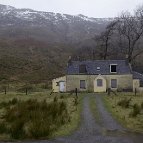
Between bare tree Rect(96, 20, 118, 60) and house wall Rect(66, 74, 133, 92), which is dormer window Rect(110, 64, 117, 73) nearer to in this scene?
house wall Rect(66, 74, 133, 92)

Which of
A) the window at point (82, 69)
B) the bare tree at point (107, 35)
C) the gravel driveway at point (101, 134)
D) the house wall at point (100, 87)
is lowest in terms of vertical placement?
the gravel driveway at point (101, 134)

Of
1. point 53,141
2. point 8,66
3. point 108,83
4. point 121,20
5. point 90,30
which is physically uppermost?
point 90,30

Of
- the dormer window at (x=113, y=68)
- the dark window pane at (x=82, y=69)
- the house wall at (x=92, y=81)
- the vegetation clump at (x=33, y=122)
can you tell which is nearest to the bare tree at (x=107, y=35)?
the dormer window at (x=113, y=68)

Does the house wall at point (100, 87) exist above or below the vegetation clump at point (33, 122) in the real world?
above

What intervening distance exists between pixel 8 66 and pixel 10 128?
227 ft

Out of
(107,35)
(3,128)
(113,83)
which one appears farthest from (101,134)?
(107,35)

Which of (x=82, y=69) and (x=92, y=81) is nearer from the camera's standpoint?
(x=92, y=81)

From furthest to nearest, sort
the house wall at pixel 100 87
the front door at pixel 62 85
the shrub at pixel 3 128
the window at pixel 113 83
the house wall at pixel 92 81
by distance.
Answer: the front door at pixel 62 85 → the window at pixel 113 83 → the house wall at pixel 92 81 → the house wall at pixel 100 87 → the shrub at pixel 3 128

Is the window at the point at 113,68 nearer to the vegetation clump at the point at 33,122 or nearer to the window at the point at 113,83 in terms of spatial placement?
the window at the point at 113,83

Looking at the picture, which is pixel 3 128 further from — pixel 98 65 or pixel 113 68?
pixel 98 65

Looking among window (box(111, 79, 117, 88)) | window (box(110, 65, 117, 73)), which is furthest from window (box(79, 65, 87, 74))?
window (box(111, 79, 117, 88))

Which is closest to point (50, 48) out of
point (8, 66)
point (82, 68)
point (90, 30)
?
point (8, 66)

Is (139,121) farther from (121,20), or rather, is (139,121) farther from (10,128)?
(121,20)

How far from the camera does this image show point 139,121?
68.6 feet
